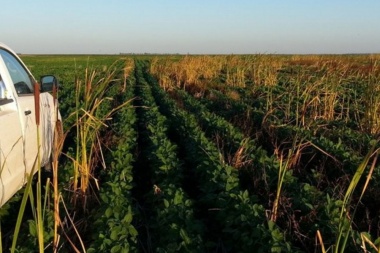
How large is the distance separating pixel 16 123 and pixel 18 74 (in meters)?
0.93

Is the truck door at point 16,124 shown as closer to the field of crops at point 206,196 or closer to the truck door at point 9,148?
the truck door at point 9,148

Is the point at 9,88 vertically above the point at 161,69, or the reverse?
the point at 9,88

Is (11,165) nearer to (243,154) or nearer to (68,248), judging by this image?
(68,248)

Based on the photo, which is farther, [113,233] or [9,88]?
[9,88]

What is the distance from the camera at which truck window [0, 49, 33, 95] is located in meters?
4.25

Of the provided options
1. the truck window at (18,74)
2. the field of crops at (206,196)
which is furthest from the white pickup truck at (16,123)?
the field of crops at (206,196)

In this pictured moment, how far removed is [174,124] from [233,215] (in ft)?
17.7

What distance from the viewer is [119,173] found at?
5.41 metres

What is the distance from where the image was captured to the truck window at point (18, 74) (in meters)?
4.25

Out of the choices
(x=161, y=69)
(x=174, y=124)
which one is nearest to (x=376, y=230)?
(x=174, y=124)

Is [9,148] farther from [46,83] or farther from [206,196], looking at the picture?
[206,196]

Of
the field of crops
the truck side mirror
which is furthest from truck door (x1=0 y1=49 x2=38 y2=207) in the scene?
the field of crops

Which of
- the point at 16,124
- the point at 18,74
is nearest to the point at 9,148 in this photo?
the point at 16,124

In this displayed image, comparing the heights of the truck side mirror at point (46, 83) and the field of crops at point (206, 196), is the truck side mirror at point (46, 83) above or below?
above
